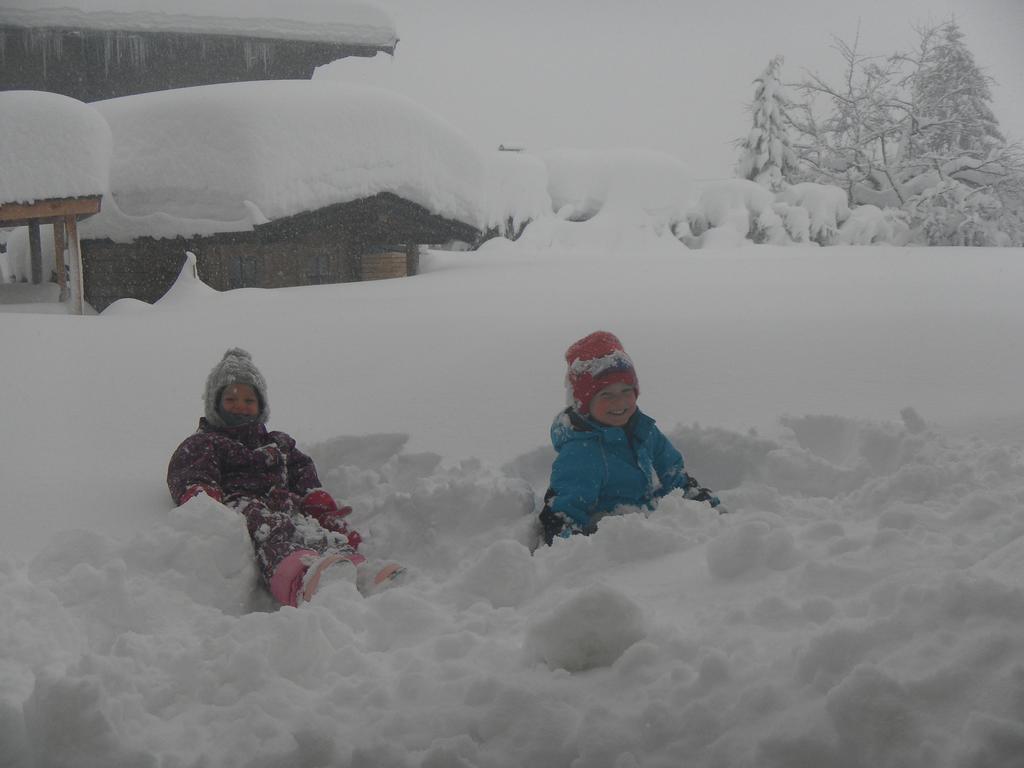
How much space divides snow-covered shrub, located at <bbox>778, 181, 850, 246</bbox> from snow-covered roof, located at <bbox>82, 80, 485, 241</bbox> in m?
4.44

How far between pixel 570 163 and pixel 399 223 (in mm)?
6550

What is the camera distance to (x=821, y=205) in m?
9.67

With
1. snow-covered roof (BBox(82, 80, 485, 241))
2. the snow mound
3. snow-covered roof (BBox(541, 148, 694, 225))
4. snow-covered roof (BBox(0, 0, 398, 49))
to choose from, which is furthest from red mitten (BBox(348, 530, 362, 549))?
snow-covered roof (BBox(541, 148, 694, 225))

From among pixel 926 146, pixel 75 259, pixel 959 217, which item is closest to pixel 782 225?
pixel 959 217

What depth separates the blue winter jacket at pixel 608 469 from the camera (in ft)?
8.38

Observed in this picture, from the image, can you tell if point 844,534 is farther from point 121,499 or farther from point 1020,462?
point 121,499

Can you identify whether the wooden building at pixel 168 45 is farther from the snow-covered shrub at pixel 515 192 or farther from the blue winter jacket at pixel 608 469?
the blue winter jacket at pixel 608 469

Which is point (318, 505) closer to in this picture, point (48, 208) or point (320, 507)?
point (320, 507)

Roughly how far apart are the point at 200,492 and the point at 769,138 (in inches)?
247

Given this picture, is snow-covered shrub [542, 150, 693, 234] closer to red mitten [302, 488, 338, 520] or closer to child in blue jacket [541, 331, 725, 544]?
child in blue jacket [541, 331, 725, 544]

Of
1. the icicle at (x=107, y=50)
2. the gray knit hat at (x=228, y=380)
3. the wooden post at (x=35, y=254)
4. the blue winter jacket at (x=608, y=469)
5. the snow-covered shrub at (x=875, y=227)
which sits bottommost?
the wooden post at (x=35, y=254)

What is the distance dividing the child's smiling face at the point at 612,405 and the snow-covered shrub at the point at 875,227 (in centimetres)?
655

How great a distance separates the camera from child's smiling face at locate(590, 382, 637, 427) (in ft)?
8.84

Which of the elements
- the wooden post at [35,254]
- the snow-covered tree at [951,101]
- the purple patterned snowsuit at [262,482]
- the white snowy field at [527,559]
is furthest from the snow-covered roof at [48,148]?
the snow-covered tree at [951,101]
